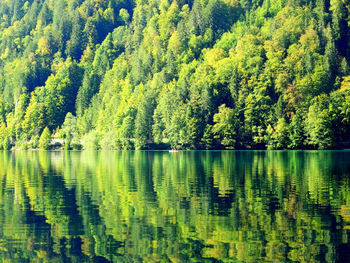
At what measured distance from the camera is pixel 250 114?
14912 cm

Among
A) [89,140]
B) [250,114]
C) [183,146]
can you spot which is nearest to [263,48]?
[250,114]

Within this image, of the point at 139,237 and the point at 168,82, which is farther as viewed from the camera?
the point at 168,82

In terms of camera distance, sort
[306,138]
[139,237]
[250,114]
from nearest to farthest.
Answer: [139,237], [306,138], [250,114]

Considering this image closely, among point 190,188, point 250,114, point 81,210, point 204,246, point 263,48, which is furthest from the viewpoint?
point 263,48

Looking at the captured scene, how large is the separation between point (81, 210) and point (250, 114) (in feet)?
401

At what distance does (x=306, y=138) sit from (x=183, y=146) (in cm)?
3697

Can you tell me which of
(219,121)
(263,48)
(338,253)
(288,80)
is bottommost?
(338,253)

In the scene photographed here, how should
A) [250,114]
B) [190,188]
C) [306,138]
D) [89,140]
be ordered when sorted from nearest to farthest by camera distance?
[190,188] < [306,138] < [250,114] < [89,140]

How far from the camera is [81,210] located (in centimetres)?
3045

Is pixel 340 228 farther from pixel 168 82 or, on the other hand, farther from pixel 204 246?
pixel 168 82

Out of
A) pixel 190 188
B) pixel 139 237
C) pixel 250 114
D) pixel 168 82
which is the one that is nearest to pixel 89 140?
pixel 168 82

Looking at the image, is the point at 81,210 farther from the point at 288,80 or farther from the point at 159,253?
the point at 288,80

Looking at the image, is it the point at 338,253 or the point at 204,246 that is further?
the point at 204,246

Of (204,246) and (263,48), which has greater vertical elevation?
(263,48)
